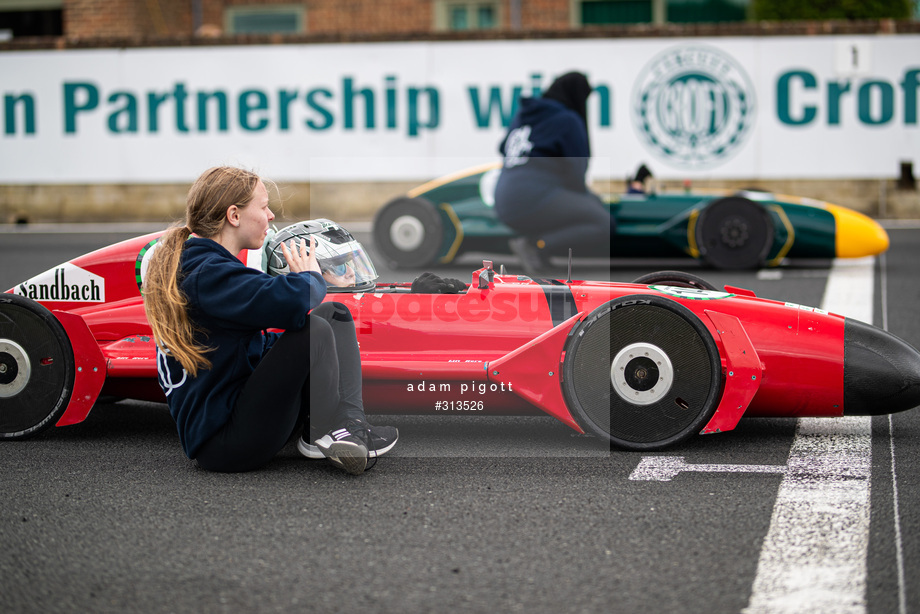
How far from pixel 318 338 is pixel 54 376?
1.21 meters

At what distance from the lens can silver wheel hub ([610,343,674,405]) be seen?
3.85 metres

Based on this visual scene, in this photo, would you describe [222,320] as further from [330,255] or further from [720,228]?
[720,228]

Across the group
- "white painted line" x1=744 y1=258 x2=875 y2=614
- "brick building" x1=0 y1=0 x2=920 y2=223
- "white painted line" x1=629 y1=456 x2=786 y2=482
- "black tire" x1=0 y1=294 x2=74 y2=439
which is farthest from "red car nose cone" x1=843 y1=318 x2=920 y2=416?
"brick building" x1=0 y1=0 x2=920 y2=223

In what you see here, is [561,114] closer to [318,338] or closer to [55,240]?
[318,338]

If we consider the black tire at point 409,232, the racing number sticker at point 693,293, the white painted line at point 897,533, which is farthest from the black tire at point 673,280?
the black tire at point 409,232

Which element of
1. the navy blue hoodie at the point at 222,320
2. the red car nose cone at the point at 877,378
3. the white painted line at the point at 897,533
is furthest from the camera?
the red car nose cone at the point at 877,378

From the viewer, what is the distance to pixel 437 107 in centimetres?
1447

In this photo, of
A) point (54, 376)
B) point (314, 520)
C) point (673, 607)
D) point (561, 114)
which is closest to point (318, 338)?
point (314, 520)

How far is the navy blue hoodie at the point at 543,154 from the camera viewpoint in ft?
27.6

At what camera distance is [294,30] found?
19.7 m

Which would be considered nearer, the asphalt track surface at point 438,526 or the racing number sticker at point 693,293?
the asphalt track surface at point 438,526

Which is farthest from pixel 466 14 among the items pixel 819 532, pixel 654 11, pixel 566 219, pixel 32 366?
pixel 819 532

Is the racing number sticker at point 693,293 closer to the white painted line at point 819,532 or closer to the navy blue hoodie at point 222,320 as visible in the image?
the white painted line at point 819,532

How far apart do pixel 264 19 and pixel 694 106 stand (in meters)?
9.09
